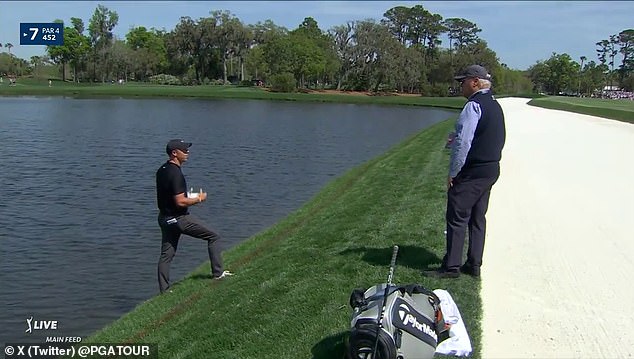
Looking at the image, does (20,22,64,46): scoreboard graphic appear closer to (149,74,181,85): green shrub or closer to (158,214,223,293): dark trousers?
(158,214,223,293): dark trousers

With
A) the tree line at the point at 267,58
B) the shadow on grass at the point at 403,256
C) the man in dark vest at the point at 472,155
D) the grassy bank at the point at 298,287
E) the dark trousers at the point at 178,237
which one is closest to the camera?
the grassy bank at the point at 298,287

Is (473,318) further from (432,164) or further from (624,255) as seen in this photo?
(432,164)

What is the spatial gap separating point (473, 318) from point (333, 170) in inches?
693

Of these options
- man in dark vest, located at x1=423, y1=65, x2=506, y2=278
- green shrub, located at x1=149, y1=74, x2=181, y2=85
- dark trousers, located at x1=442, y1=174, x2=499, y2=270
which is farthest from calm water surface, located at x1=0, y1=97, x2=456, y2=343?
green shrub, located at x1=149, y1=74, x2=181, y2=85

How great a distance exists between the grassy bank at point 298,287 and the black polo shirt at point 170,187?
3.60 ft

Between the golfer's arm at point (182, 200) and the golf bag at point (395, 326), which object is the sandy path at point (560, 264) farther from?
the golfer's arm at point (182, 200)

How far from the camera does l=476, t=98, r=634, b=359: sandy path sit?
5832 mm

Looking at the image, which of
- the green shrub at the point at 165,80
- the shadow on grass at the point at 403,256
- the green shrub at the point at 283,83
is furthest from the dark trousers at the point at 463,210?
the green shrub at the point at 165,80

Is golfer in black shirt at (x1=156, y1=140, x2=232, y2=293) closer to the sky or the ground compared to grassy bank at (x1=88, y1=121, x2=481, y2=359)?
closer to the sky

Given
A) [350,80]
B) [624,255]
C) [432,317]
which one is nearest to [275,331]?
[432,317]

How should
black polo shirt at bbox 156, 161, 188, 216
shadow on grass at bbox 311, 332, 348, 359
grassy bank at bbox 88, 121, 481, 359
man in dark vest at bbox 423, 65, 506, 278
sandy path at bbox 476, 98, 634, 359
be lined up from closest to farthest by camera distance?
shadow on grass at bbox 311, 332, 348, 359 → sandy path at bbox 476, 98, 634, 359 → grassy bank at bbox 88, 121, 481, 359 → man in dark vest at bbox 423, 65, 506, 278 → black polo shirt at bbox 156, 161, 188, 216

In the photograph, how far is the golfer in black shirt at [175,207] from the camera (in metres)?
8.35

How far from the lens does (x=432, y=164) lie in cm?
1866

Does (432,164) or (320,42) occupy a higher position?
(320,42)
